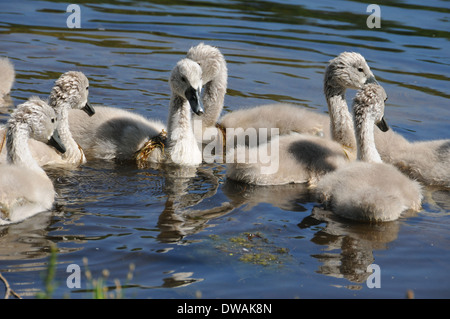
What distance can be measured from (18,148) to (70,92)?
131 centimetres

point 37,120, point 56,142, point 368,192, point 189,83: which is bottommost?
point 368,192

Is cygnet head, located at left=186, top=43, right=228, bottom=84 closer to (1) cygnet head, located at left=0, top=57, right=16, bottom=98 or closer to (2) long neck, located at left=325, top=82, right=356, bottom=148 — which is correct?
(2) long neck, located at left=325, top=82, right=356, bottom=148

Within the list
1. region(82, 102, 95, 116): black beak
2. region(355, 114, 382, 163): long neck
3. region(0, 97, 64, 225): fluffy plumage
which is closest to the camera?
region(0, 97, 64, 225): fluffy plumage

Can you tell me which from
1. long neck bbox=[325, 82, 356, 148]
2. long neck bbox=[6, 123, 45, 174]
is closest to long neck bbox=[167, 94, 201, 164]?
long neck bbox=[325, 82, 356, 148]

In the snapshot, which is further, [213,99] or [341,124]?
[213,99]

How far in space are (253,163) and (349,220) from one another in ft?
3.88

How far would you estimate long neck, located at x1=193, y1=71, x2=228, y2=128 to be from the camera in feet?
30.3

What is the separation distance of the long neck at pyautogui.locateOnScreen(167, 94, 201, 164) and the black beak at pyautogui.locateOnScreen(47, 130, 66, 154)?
1234 millimetres

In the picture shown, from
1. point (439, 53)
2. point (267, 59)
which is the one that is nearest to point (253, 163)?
point (267, 59)

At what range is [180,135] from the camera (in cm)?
819

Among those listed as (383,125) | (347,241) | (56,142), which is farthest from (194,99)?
(347,241)

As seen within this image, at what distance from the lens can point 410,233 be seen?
6.41 meters

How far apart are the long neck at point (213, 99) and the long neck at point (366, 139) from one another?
2172mm

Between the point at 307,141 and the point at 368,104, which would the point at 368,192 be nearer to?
the point at 307,141
